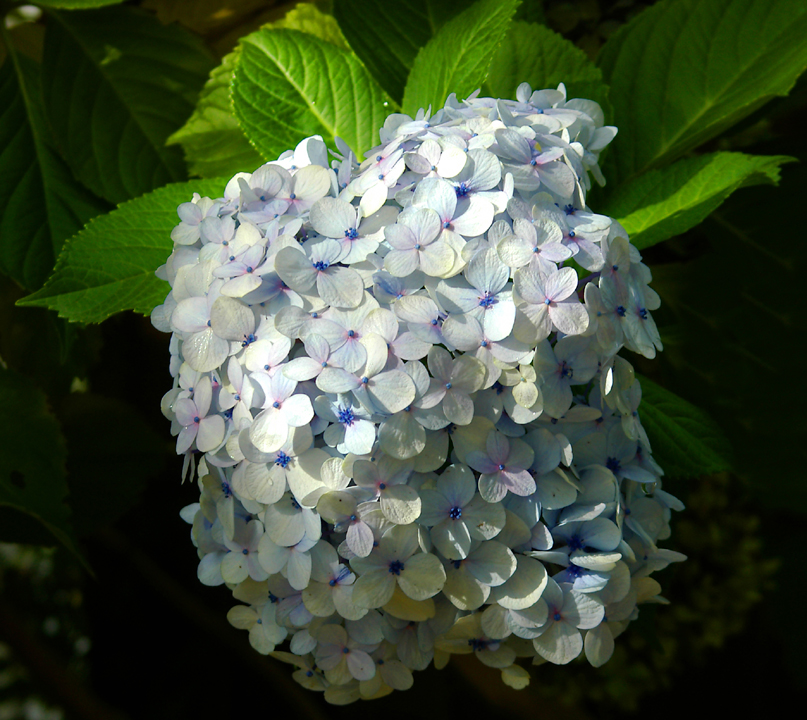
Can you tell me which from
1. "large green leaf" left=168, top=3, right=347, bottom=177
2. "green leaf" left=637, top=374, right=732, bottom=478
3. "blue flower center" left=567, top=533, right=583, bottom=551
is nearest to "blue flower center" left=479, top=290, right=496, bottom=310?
"blue flower center" left=567, top=533, right=583, bottom=551

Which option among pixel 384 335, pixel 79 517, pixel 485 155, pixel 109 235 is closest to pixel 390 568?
pixel 384 335

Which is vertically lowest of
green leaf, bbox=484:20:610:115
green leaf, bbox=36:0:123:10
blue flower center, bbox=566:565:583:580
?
blue flower center, bbox=566:565:583:580

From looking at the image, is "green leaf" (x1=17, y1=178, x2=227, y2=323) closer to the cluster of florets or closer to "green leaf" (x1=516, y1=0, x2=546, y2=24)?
the cluster of florets

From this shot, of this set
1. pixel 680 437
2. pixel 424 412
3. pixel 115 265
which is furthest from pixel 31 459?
pixel 680 437

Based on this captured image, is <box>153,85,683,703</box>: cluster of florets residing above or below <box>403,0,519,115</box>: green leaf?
below

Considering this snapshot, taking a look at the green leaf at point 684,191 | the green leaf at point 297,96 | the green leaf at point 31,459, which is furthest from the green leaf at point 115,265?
the green leaf at point 684,191

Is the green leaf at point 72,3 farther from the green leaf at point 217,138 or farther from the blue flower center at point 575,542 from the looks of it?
the blue flower center at point 575,542
